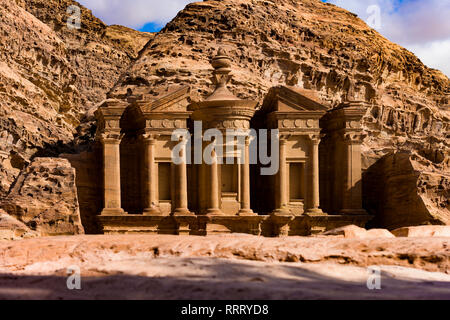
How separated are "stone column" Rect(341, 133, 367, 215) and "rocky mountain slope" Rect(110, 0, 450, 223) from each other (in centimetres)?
199

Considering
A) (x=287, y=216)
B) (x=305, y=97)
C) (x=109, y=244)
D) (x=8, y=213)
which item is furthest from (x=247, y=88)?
(x=109, y=244)

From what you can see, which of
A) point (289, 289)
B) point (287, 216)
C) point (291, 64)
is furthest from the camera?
point (291, 64)

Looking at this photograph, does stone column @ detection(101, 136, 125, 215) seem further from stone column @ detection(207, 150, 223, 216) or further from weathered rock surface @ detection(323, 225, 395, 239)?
weathered rock surface @ detection(323, 225, 395, 239)

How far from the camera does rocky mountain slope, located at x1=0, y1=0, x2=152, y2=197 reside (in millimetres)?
27750

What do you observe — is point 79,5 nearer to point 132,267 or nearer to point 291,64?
point 291,64

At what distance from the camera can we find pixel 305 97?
85.9 ft

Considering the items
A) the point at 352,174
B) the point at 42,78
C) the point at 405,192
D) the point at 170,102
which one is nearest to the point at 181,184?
the point at 170,102

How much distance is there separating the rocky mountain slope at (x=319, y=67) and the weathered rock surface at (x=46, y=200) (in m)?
8.65

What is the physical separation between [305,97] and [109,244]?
692 inches

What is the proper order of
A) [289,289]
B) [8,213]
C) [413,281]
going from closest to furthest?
[289,289]
[413,281]
[8,213]

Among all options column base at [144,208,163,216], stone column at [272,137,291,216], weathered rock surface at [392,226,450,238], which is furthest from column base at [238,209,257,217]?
weathered rock surface at [392,226,450,238]

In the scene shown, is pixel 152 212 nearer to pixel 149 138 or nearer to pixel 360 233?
pixel 149 138

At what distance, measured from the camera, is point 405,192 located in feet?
82.3

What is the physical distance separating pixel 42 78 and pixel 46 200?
1992 cm
